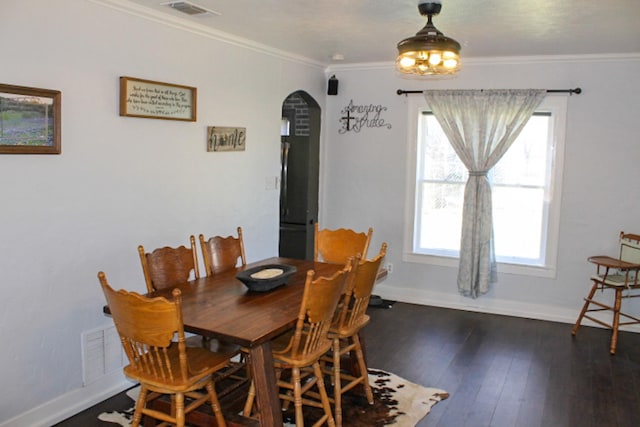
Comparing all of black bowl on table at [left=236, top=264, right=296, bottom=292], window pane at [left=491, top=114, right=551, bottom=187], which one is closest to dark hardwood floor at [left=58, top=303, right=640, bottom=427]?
black bowl on table at [left=236, top=264, right=296, bottom=292]

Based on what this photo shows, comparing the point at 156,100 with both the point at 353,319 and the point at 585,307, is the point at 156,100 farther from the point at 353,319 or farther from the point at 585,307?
the point at 585,307

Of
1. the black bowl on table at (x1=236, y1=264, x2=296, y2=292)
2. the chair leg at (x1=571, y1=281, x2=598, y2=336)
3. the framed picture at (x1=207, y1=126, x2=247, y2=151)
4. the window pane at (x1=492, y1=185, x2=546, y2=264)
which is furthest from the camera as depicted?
the window pane at (x1=492, y1=185, x2=546, y2=264)

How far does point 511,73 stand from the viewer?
5.22 metres

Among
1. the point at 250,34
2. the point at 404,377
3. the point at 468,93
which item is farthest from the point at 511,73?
the point at 404,377

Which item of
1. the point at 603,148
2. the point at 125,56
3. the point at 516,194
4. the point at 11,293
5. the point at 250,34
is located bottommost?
the point at 11,293

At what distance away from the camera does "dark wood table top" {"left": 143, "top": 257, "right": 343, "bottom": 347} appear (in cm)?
243

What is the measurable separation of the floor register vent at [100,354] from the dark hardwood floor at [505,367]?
0.64 ft

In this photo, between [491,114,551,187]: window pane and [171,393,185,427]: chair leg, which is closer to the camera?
[171,393,185,427]: chair leg

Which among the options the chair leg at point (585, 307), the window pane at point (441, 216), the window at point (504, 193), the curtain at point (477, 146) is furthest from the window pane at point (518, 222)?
the chair leg at point (585, 307)

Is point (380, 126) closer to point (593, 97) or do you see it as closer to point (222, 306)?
point (593, 97)

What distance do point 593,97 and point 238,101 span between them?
313 centimetres

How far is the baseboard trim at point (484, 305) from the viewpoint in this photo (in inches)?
206

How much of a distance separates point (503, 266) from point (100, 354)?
3.71 m

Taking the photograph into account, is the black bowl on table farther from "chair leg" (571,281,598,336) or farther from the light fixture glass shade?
"chair leg" (571,281,598,336)
